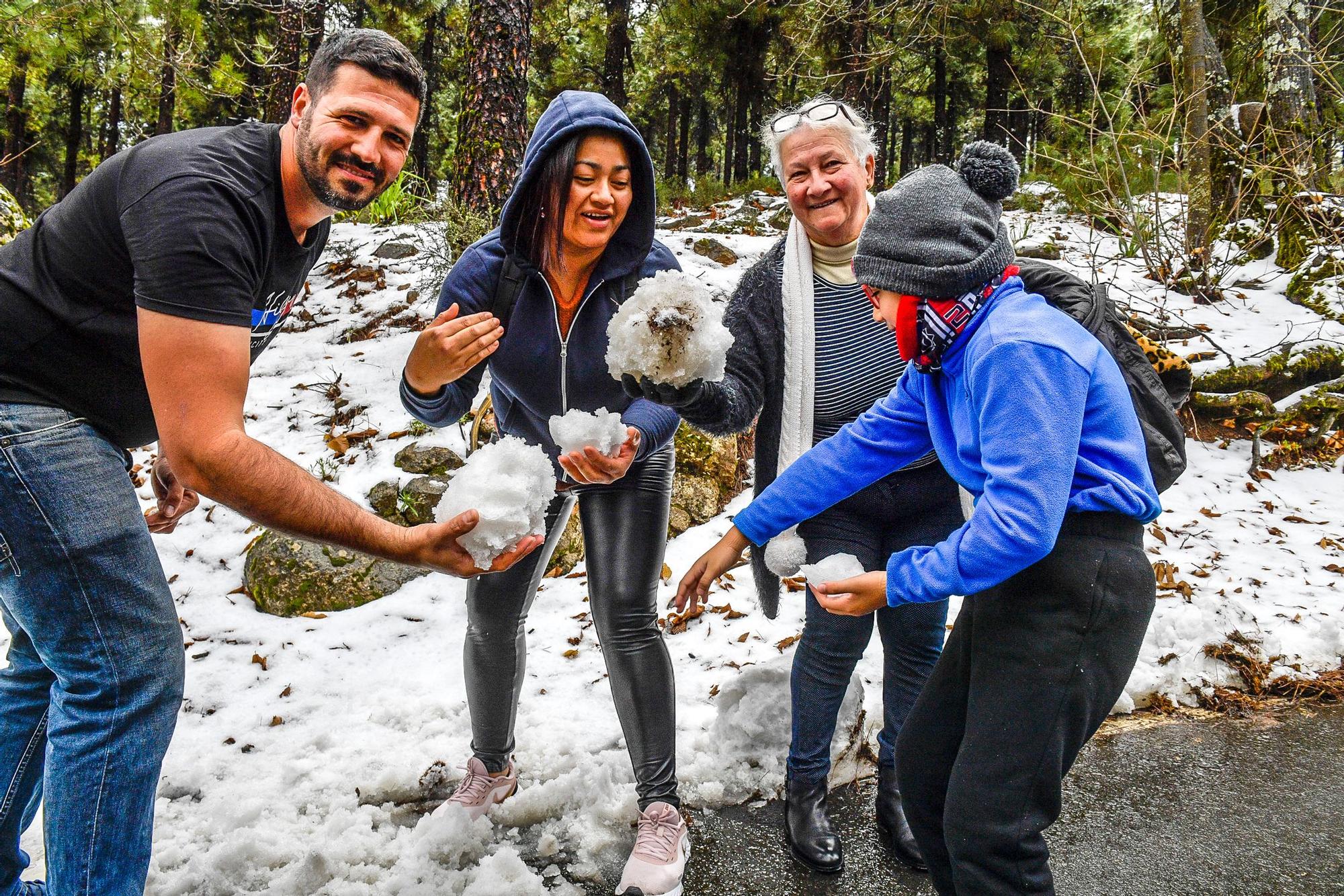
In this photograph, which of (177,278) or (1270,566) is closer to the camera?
(177,278)

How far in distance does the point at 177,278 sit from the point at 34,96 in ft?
83.4

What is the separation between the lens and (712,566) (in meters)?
2.29

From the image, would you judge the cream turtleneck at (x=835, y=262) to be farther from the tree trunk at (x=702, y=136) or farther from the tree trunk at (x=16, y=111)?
the tree trunk at (x=702, y=136)

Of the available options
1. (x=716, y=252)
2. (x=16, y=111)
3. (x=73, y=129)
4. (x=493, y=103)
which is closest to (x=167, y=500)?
(x=493, y=103)

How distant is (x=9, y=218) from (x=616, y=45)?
11439mm

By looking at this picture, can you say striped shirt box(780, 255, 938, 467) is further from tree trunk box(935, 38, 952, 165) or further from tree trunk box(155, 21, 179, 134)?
tree trunk box(935, 38, 952, 165)

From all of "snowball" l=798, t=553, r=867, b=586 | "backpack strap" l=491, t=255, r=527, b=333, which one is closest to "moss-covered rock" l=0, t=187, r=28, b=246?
"backpack strap" l=491, t=255, r=527, b=333

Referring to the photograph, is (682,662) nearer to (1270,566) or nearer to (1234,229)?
(1270,566)

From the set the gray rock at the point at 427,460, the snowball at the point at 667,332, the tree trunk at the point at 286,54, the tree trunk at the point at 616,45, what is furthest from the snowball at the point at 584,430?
the tree trunk at the point at 616,45

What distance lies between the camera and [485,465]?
2.01 meters

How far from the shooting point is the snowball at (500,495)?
183cm

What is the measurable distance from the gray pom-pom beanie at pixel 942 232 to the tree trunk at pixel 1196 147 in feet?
25.3

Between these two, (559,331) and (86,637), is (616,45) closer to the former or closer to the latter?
(559,331)

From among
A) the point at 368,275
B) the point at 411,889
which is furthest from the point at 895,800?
the point at 368,275
